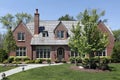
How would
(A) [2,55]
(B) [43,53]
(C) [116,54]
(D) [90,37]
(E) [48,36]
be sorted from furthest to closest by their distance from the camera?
1. (E) [48,36]
2. (B) [43,53]
3. (A) [2,55]
4. (C) [116,54]
5. (D) [90,37]

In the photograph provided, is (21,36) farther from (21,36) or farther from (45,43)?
(45,43)

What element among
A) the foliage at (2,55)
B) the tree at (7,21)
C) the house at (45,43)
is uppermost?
the tree at (7,21)

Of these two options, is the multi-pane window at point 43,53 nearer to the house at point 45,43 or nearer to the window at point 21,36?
the house at point 45,43

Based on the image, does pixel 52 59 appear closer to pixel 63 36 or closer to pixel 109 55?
pixel 63 36

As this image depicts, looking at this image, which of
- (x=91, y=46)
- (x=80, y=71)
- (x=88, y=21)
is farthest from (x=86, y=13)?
(x=80, y=71)

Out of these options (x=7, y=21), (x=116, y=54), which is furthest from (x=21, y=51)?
(x=7, y=21)

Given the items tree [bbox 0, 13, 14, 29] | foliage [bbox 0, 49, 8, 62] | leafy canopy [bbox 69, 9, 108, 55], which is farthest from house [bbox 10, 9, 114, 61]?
tree [bbox 0, 13, 14, 29]

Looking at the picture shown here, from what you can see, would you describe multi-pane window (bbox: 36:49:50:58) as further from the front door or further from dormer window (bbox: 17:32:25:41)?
dormer window (bbox: 17:32:25:41)

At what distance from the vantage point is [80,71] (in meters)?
30.7

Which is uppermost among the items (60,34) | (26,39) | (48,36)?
(60,34)

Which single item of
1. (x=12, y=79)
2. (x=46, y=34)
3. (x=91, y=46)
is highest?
(x=46, y=34)

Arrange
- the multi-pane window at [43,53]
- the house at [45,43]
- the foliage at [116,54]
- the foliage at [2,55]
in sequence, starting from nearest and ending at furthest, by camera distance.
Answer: the foliage at [116,54]
the foliage at [2,55]
the house at [45,43]
the multi-pane window at [43,53]

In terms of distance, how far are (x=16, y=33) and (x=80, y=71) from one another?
22.7 meters

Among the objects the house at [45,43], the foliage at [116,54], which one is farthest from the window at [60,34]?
the foliage at [116,54]
